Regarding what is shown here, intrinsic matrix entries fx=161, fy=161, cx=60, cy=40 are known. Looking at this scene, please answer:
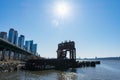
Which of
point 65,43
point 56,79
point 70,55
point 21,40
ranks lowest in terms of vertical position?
point 56,79

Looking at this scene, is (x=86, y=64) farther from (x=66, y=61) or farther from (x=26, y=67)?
(x=26, y=67)

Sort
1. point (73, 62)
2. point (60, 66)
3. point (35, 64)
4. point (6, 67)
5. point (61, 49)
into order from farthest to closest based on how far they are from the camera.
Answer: point (61, 49) < point (73, 62) < point (60, 66) < point (35, 64) < point (6, 67)

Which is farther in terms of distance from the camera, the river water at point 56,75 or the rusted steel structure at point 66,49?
the rusted steel structure at point 66,49

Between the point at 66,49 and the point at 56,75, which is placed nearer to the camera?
the point at 56,75

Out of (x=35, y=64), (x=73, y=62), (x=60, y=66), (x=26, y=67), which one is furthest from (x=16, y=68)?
(x=73, y=62)

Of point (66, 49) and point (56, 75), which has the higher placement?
point (66, 49)

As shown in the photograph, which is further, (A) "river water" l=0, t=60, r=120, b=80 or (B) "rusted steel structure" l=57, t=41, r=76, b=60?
(B) "rusted steel structure" l=57, t=41, r=76, b=60

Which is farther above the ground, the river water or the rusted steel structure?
the rusted steel structure

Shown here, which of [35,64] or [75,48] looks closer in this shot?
[35,64]

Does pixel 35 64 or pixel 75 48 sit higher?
pixel 75 48

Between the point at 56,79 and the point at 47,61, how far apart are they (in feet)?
73.0

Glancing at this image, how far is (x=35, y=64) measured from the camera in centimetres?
5066

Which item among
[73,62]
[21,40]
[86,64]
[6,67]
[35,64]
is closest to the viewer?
[6,67]

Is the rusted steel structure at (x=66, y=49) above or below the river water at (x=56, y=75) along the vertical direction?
above
